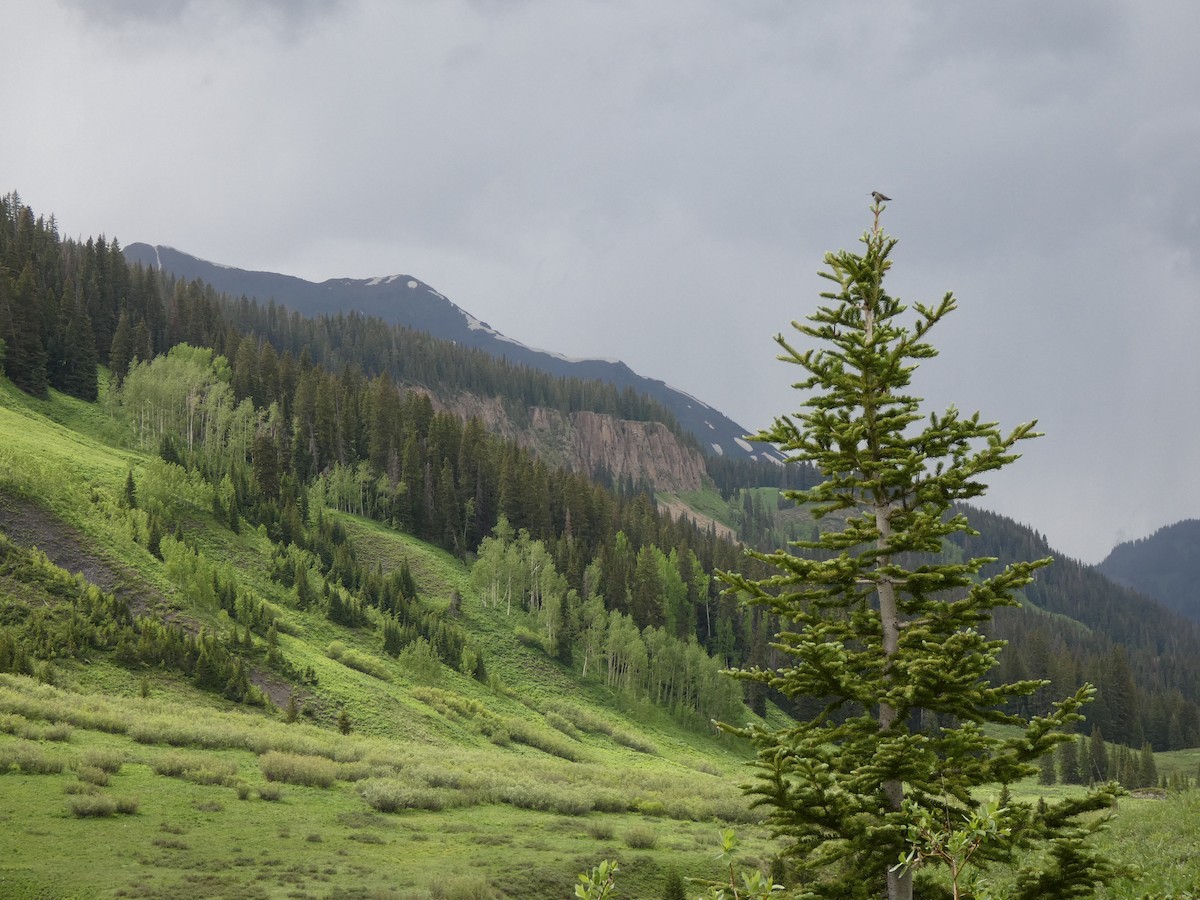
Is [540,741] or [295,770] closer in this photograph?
[295,770]

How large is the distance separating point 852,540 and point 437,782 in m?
34.0

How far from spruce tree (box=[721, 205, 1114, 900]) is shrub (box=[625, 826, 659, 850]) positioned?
2326 centimetres

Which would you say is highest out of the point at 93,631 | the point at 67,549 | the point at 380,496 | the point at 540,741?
the point at 380,496

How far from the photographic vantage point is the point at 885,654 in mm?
10891

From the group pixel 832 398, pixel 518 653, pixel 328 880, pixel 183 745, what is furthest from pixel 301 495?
pixel 832 398

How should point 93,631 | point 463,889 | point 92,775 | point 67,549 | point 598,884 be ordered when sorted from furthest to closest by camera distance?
point 67,549
point 93,631
point 92,775
point 463,889
point 598,884

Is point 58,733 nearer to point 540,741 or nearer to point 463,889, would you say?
point 463,889

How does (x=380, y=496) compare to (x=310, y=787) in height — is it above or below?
above

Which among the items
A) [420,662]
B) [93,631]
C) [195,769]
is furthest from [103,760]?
[420,662]

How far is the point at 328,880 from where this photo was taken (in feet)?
76.3

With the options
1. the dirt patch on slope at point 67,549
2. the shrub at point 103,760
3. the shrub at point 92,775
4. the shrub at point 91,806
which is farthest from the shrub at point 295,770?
the dirt patch on slope at point 67,549

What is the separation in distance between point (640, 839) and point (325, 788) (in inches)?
551

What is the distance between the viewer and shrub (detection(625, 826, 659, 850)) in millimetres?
32156

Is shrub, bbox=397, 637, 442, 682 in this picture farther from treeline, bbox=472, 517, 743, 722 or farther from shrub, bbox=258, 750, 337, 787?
shrub, bbox=258, 750, 337, 787
